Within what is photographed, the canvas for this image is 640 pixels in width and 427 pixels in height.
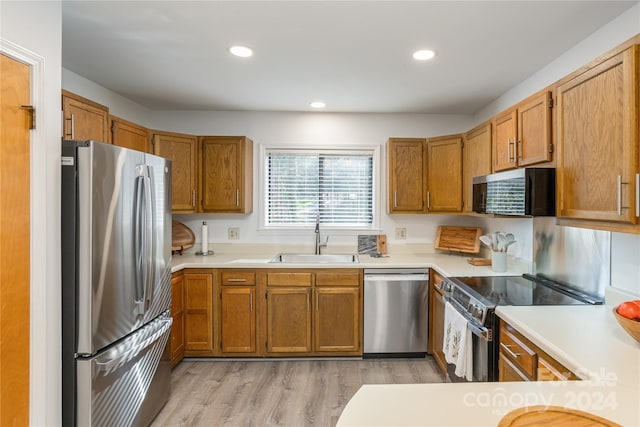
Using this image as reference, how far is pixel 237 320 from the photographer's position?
119 inches

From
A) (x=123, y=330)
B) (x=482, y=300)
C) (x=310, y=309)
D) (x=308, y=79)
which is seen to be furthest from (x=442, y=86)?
(x=123, y=330)

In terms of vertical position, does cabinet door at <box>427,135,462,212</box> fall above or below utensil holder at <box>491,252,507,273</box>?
above

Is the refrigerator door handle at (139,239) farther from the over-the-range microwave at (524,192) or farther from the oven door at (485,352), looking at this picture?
the over-the-range microwave at (524,192)

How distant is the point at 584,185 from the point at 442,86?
62.6 inches

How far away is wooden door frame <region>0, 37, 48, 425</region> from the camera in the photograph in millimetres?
1498

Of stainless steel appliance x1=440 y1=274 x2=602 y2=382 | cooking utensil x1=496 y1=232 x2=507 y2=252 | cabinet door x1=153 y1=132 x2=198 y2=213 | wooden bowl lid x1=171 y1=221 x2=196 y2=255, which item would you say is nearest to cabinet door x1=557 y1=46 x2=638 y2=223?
stainless steel appliance x1=440 y1=274 x2=602 y2=382

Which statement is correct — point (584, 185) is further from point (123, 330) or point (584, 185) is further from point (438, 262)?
point (123, 330)

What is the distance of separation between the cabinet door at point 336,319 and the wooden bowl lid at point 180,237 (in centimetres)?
150

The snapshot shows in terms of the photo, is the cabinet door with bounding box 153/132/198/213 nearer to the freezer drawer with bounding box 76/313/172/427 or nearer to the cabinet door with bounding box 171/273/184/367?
the cabinet door with bounding box 171/273/184/367

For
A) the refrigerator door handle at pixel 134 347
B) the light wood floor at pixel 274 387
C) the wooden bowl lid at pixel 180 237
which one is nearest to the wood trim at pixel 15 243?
the refrigerator door handle at pixel 134 347

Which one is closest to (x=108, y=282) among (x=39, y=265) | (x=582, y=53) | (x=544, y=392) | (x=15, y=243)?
(x=39, y=265)

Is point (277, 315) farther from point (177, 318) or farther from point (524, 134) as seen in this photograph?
point (524, 134)

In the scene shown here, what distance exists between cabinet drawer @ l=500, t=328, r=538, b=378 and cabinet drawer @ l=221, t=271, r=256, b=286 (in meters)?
2.03

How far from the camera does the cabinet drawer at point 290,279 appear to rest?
304cm
